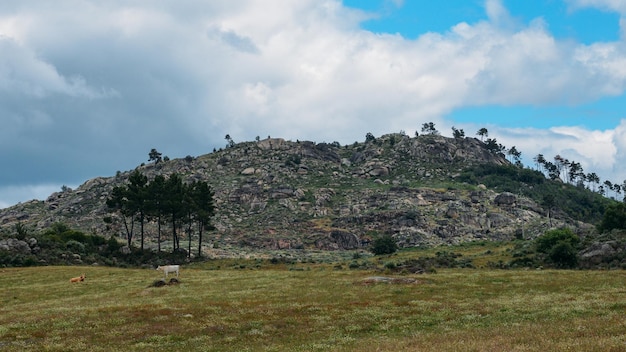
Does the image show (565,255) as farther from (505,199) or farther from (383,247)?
(505,199)

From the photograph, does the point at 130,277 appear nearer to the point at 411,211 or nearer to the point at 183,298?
the point at 183,298

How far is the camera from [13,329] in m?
32.4

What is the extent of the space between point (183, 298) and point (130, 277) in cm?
2485

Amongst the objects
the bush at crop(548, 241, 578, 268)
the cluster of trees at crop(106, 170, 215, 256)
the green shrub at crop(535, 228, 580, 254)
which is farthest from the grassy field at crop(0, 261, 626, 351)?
the cluster of trees at crop(106, 170, 215, 256)

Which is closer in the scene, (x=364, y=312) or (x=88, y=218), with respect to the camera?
(x=364, y=312)

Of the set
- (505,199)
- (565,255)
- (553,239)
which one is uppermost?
(505,199)

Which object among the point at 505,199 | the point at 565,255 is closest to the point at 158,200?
the point at 565,255

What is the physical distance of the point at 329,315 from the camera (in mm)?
35719

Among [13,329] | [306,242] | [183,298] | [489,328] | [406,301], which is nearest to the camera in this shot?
[489,328]

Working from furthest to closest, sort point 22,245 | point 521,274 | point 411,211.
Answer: point 411,211 < point 22,245 < point 521,274

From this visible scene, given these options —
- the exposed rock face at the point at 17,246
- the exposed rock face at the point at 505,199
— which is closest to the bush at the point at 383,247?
the exposed rock face at the point at 17,246

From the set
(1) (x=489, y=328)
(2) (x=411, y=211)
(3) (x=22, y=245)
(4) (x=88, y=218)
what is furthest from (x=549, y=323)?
(4) (x=88, y=218)

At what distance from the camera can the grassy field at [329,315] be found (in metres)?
25.3

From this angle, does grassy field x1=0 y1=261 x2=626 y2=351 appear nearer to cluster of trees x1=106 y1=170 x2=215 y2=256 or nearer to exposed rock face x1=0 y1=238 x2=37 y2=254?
exposed rock face x1=0 y1=238 x2=37 y2=254
